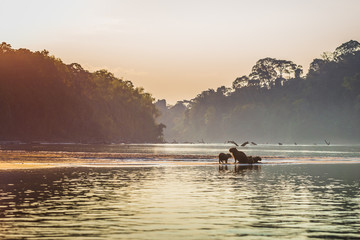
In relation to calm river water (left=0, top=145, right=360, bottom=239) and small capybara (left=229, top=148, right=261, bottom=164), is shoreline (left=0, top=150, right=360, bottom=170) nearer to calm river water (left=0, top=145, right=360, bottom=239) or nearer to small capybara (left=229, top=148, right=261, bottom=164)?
small capybara (left=229, top=148, right=261, bottom=164)

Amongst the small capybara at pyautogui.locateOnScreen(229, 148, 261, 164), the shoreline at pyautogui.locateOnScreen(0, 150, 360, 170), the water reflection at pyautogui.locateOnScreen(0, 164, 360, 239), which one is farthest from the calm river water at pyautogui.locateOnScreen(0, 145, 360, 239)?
the small capybara at pyautogui.locateOnScreen(229, 148, 261, 164)

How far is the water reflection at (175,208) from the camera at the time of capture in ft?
74.4

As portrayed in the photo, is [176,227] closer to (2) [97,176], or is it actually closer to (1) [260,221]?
(1) [260,221]

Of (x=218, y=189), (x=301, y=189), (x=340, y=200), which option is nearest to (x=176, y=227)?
(x=340, y=200)

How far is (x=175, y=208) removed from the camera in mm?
29062

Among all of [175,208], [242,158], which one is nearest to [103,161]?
[242,158]

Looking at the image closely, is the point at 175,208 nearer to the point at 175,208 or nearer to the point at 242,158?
the point at 175,208

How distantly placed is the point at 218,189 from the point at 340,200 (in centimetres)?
762

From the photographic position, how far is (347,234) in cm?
2261

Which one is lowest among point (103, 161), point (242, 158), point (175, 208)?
point (175, 208)

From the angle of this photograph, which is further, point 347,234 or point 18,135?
point 18,135

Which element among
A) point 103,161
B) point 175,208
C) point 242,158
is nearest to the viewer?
point 175,208

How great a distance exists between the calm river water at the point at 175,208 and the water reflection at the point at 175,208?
3 centimetres

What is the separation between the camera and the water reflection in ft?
74.4
